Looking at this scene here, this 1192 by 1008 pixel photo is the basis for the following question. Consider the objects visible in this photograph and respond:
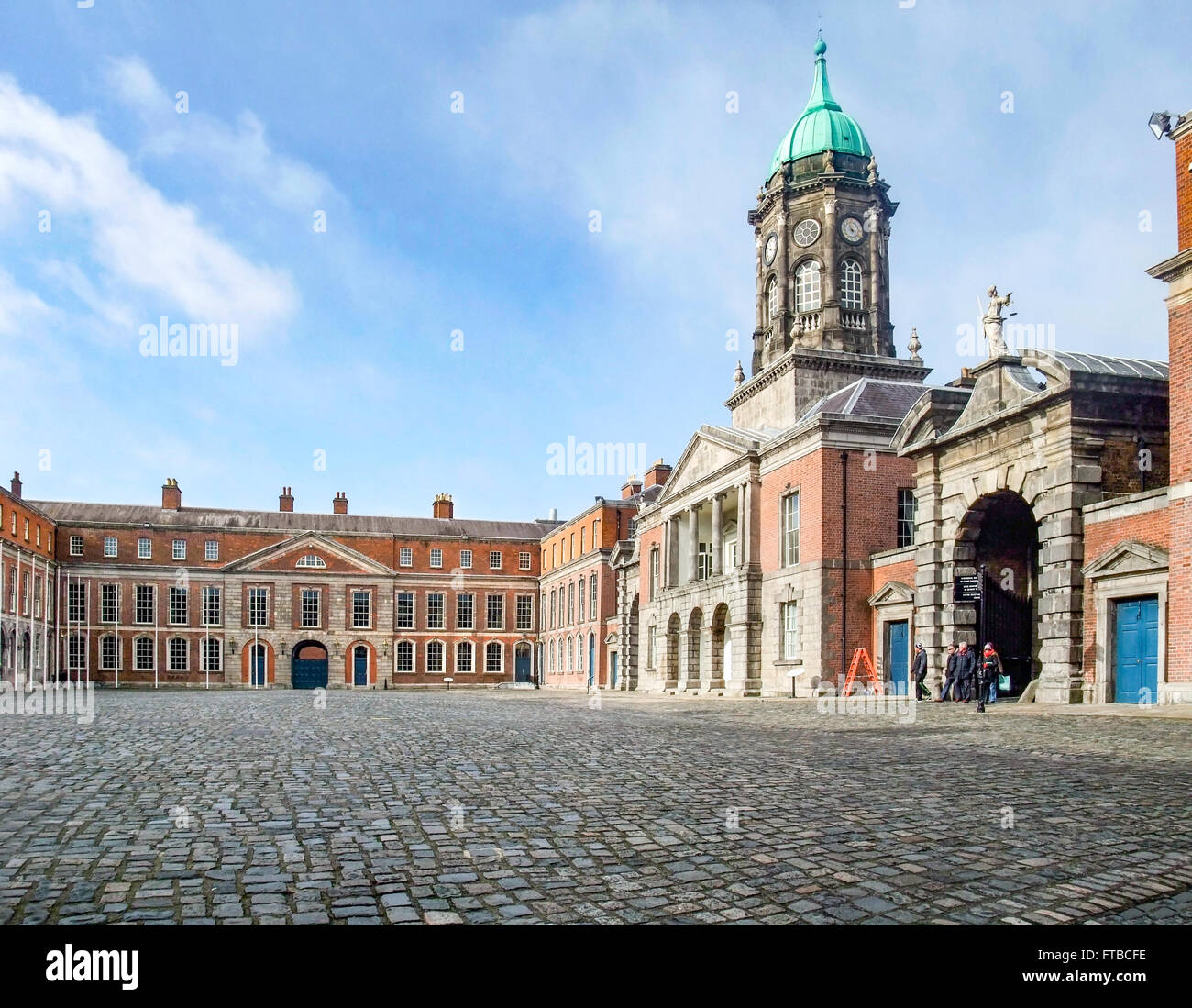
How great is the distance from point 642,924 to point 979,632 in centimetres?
2417

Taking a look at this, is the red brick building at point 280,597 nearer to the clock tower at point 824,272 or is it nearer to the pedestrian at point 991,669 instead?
the clock tower at point 824,272

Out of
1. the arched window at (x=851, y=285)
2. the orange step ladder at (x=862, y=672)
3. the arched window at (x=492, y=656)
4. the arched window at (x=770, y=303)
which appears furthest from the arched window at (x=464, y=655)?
the orange step ladder at (x=862, y=672)

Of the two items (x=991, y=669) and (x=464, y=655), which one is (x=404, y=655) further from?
(x=991, y=669)

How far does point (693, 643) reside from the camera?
1764 inches

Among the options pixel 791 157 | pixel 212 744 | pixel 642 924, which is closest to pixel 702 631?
pixel 791 157

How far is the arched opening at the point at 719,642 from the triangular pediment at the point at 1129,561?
21.1 m

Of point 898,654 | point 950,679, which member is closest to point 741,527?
point 898,654

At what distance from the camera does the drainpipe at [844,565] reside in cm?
3338

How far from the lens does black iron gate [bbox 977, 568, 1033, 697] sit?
1064 inches

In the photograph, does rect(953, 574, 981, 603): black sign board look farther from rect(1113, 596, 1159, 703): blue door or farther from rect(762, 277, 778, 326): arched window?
rect(762, 277, 778, 326): arched window
